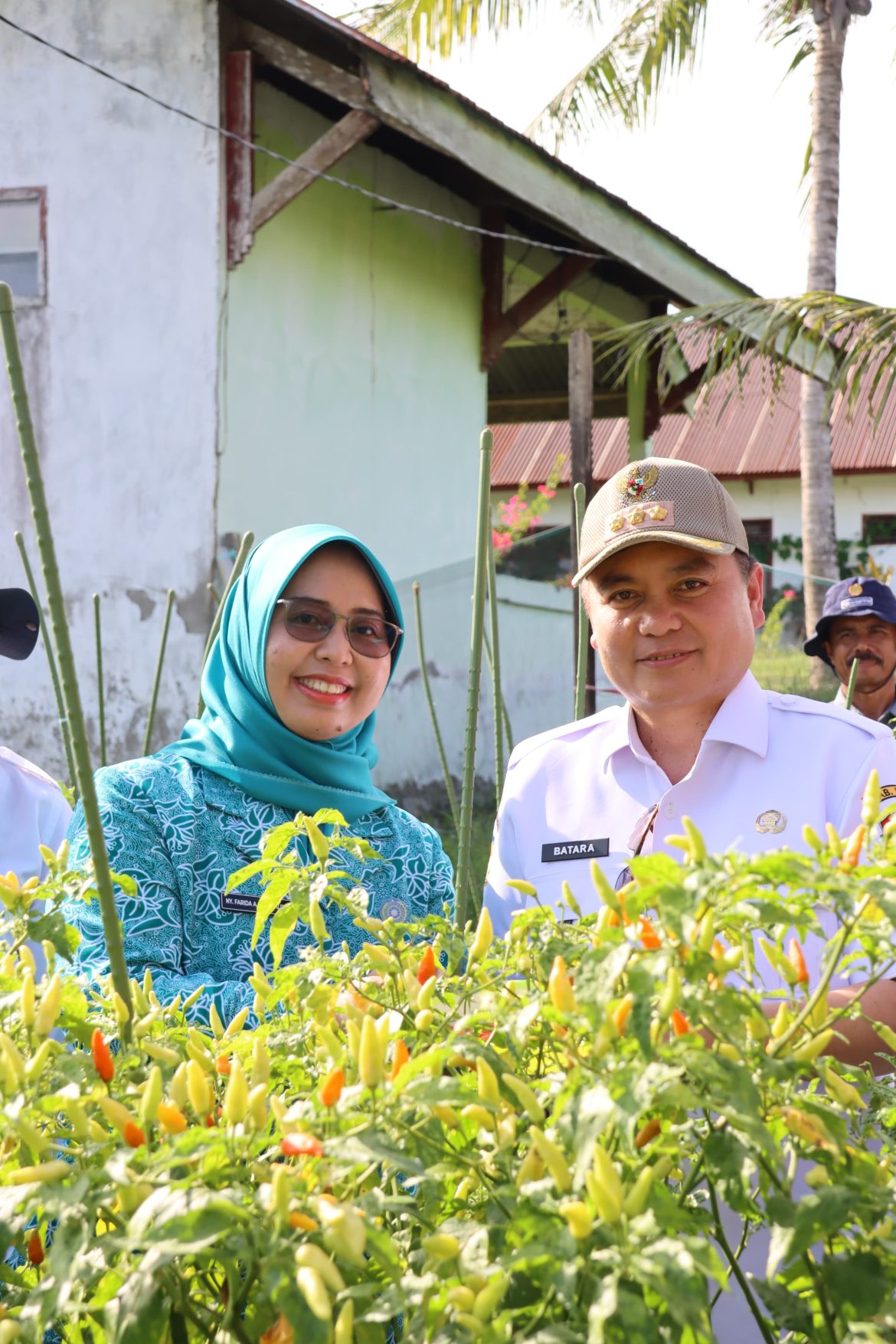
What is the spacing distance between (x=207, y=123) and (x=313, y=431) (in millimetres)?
1751

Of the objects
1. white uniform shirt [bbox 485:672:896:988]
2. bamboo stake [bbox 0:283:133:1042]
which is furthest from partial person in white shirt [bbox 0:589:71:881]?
bamboo stake [bbox 0:283:133:1042]

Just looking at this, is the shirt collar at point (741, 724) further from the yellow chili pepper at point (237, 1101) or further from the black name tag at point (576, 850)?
the yellow chili pepper at point (237, 1101)

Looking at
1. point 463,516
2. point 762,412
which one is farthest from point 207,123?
point 762,412

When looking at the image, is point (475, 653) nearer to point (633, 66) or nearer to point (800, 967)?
point (800, 967)

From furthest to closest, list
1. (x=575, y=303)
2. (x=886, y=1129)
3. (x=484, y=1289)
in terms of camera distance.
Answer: (x=575, y=303), (x=886, y=1129), (x=484, y=1289)

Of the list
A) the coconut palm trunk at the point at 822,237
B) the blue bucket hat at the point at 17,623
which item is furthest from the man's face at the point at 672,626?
the coconut palm trunk at the point at 822,237

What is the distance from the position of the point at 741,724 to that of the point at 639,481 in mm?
377

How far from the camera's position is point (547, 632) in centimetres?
945

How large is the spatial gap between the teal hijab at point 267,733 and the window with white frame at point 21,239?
19.6ft

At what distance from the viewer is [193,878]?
195 centimetres

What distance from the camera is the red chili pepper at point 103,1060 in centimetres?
92

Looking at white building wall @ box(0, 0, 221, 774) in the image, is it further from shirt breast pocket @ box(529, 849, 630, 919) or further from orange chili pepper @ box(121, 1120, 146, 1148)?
orange chili pepper @ box(121, 1120, 146, 1148)

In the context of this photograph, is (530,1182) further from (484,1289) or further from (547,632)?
(547,632)

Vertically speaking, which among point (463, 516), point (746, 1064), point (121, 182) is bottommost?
point (746, 1064)
